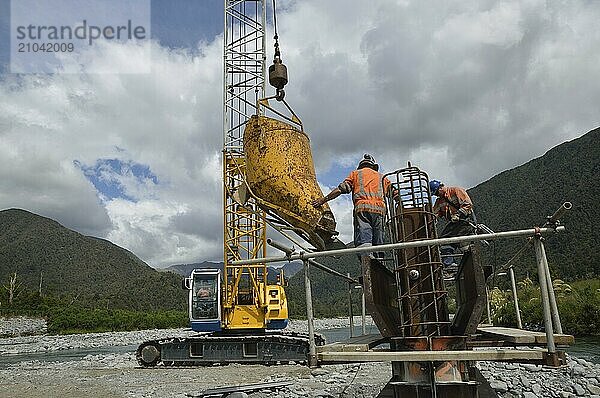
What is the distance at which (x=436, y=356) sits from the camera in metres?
4.14

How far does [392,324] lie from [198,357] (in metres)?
13.4

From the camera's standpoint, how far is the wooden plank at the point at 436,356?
3.98 metres

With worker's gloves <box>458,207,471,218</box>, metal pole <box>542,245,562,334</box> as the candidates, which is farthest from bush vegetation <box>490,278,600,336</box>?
metal pole <box>542,245,562,334</box>

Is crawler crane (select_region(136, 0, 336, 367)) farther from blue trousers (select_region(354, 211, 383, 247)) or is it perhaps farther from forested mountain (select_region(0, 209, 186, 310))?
forested mountain (select_region(0, 209, 186, 310))

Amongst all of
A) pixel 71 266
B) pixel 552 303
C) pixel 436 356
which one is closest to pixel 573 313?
pixel 552 303

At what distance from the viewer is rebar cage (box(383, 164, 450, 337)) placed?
5.25 metres

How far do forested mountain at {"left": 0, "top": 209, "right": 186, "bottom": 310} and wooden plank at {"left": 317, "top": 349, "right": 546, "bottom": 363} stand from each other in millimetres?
91092

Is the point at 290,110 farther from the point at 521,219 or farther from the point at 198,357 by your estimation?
the point at 521,219

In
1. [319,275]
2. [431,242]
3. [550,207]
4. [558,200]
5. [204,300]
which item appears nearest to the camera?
[431,242]

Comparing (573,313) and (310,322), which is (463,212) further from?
(573,313)

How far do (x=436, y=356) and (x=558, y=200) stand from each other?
8881 cm

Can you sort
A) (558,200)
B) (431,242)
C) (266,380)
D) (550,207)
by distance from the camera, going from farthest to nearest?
(558,200) < (550,207) < (266,380) < (431,242)

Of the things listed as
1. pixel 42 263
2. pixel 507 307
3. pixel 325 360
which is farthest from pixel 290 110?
pixel 42 263

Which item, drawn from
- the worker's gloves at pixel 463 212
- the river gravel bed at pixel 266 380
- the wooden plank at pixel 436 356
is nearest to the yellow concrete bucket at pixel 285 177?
the worker's gloves at pixel 463 212
